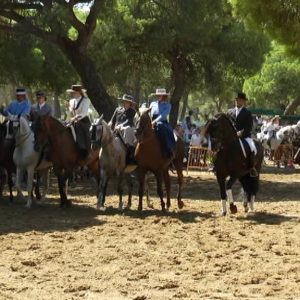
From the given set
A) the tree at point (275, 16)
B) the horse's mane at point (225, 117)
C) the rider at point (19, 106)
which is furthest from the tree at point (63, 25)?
the horse's mane at point (225, 117)

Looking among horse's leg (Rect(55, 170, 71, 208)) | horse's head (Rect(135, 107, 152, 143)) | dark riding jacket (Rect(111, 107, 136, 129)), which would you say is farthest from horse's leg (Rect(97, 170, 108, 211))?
dark riding jacket (Rect(111, 107, 136, 129))

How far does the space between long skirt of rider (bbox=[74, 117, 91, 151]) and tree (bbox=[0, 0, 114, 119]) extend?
14.8ft

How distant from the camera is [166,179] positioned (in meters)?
14.8

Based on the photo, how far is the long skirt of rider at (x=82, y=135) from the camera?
15.2 metres

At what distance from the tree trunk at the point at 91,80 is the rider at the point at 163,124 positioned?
7310 mm

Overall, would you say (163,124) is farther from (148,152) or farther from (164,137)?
(148,152)

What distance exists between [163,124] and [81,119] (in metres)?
1.98

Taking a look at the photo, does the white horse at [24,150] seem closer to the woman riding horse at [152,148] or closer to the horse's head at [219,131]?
the woman riding horse at [152,148]

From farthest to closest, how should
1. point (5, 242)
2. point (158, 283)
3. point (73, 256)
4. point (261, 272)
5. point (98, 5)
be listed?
point (98, 5) → point (5, 242) → point (73, 256) → point (261, 272) → point (158, 283)

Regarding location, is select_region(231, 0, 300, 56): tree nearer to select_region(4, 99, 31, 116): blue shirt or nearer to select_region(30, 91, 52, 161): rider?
select_region(30, 91, 52, 161): rider

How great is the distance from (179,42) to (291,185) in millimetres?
8016

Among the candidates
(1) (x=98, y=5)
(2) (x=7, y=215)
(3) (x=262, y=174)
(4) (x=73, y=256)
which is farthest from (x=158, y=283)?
(3) (x=262, y=174)

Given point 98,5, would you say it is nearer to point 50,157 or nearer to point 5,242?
point 50,157

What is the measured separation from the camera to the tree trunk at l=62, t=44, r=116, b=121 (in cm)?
2169
